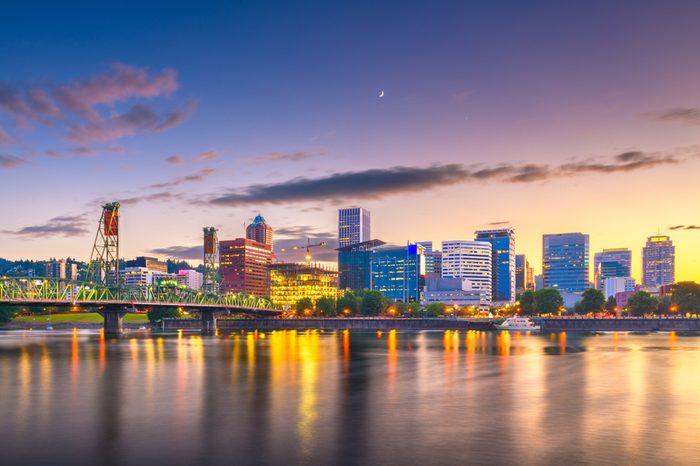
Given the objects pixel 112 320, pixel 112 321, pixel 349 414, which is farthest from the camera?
pixel 112 321

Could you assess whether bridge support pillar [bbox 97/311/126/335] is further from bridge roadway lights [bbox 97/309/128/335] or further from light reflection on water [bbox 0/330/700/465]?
light reflection on water [bbox 0/330/700/465]

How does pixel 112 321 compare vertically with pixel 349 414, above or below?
below

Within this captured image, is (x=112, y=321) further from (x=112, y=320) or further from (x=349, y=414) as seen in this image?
(x=349, y=414)

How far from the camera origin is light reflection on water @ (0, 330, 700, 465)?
28.4 metres

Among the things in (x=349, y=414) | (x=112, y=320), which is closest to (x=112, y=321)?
(x=112, y=320)

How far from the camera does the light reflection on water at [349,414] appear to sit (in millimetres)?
28422

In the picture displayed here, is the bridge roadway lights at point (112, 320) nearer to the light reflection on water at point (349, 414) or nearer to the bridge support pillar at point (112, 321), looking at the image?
the bridge support pillar at point (112, 321)

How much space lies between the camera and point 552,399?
45.5 metres

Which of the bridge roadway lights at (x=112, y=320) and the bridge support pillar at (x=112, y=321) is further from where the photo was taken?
the bridge roadway lights at (x=112, y=320)

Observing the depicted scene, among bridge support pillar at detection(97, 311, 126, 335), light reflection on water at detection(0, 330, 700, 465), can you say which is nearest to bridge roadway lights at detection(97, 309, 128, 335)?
bridge support pillar at detection(97, 311, 126, 335)

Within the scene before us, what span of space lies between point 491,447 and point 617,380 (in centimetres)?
3341

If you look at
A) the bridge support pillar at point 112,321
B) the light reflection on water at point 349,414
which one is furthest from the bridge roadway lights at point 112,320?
the light reflection on water at point 349,414

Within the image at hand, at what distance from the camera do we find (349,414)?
38.6 meters

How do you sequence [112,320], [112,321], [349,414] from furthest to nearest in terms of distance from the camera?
[112,321]
[112,320]
[349,414]
